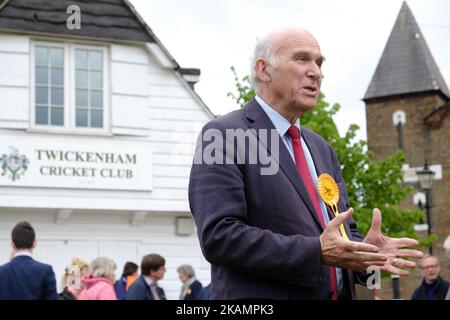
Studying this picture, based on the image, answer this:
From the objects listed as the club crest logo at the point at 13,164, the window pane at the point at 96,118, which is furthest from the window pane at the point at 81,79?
the club crest logo at the point at 13,164

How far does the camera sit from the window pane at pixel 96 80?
1716cm

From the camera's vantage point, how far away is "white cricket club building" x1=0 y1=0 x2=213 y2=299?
54.6ft

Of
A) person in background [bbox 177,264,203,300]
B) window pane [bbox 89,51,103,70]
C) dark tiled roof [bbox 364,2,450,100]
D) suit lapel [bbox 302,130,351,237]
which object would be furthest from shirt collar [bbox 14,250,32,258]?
dark tiled roof [bbox 364,2,450,100]

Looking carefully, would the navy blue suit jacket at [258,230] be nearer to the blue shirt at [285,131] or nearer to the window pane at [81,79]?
the blue shirt at [285,131]

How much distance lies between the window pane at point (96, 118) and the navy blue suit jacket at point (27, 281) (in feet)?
32.5

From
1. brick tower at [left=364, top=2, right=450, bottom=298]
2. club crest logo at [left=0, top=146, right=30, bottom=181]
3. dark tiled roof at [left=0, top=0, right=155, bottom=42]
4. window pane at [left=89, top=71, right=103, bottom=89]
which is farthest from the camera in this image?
brick tower at [left=364, top=2, right=450, bottom=298]

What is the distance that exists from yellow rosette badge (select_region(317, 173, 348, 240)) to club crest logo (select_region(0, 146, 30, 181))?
13680 mm

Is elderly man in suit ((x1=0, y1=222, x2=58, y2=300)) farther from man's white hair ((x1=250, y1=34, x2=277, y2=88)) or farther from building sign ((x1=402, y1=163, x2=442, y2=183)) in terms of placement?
building sign ((x1=402, y1=163, x2=442, y2=183))

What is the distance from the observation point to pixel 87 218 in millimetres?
17094

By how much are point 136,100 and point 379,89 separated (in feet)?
96.6

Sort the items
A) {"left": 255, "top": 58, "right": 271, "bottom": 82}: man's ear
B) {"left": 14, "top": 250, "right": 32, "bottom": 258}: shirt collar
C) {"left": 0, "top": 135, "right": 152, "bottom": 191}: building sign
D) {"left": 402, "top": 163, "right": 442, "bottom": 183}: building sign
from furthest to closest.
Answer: {"left": 402, "top": 163, "right": 442, "bottom": 183}: building sign < {"left": 0, "top": 135, "right": 152, "bottom": 191}: building sign < {"left": 14, "top": 250, "right": 32, "bottom": 258}: shirt collar < {"left": 255, "top": 58, "right": 271, "bottom": 82}: man's ear

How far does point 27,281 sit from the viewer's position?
734 cm

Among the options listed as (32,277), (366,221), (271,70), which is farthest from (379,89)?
(271,70)

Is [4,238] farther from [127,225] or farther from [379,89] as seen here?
[379,89]
